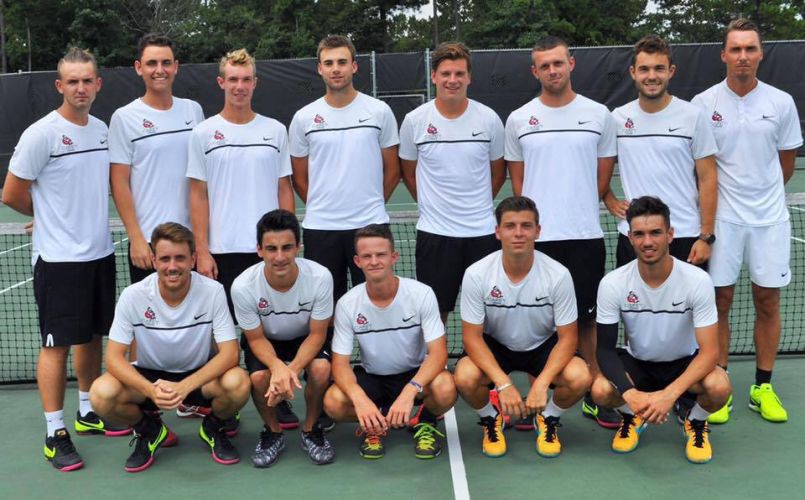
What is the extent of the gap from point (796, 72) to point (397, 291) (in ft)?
49.5

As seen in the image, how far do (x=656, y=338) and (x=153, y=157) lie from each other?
292cm

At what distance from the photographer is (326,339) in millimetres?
4934

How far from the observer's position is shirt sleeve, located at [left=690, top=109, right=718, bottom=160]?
15.6ft

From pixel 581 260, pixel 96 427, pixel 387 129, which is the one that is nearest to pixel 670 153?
pixel 581 260

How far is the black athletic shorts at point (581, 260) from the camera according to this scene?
4867 millimetres

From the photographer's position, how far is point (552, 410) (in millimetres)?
4562

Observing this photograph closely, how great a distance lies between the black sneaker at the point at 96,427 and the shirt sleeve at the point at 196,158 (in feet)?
4.95

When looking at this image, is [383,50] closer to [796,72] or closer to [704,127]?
[796,72]

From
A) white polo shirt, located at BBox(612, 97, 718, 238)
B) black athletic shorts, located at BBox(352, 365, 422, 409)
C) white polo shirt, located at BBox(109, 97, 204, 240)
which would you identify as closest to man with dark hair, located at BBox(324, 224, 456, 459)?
black athletic shorts, located at BBox(352, 365, 422, 409)

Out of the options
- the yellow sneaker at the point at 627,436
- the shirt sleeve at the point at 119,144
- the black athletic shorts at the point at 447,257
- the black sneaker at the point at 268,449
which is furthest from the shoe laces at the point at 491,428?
the shirt sleeve at the point at 119,144

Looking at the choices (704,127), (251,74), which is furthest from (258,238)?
(704,127)

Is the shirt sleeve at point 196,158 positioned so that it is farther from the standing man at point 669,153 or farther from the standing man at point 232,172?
the standing man at point 669,153

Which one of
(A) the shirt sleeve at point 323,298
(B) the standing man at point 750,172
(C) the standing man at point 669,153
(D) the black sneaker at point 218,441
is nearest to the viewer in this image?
(D) the black sneaker at point 218,441

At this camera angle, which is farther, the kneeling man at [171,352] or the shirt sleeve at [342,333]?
the shirt sleeve at [342,333]
